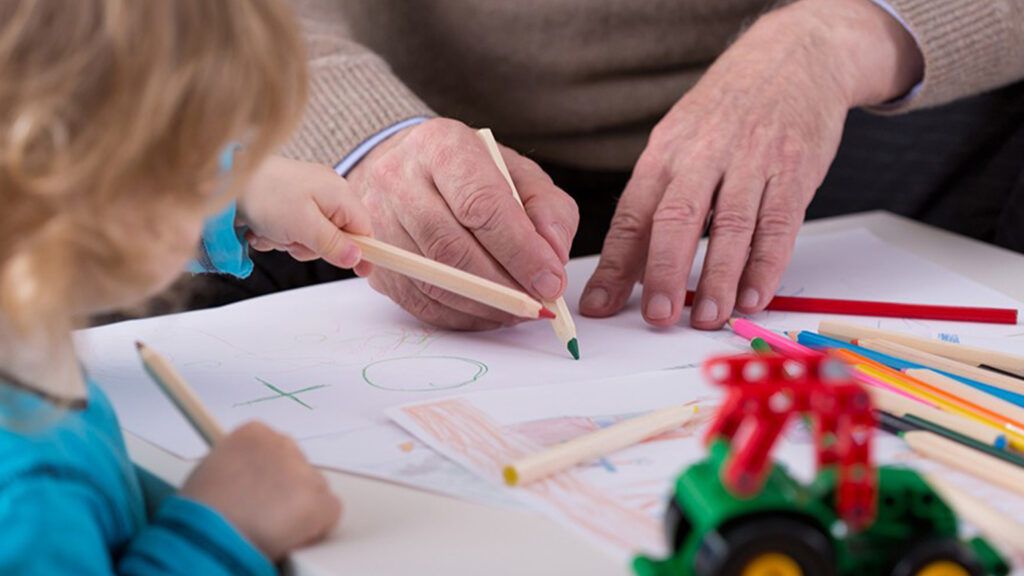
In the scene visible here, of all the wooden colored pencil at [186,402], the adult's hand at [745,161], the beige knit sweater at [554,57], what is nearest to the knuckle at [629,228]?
the adult's hand at [745,161]

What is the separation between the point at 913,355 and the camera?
729mm

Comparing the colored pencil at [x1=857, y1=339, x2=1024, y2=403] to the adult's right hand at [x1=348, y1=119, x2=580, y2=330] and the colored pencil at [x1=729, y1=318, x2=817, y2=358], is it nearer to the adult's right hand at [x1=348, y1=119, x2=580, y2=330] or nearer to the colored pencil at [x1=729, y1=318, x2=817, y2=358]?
the colored pencil at [x1=729, y1=318, x2=817, y2=358]

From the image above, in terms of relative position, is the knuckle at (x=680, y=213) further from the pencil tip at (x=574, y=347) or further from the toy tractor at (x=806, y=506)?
the toy tractor at (x=806, y=506)

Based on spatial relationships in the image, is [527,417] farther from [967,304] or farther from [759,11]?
[759,11]

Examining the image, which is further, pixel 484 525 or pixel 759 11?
pixel 759 11

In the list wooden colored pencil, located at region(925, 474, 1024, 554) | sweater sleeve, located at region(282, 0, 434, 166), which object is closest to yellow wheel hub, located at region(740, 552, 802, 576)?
wooden colored pencil, located at region(925, 474, 1024, 554)

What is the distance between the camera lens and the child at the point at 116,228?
45 centimetres

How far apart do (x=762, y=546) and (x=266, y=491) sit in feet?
0.74

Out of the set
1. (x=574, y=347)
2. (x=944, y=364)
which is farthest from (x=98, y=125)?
(x=944, y=364)

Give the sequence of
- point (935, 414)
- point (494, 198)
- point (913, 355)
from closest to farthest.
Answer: point (935, 414), point (913, 355), point (494, 198)

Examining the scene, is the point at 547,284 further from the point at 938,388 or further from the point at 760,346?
the point at 938,388

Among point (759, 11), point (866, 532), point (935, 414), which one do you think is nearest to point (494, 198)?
point (935, 414)

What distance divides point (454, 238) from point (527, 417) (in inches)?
8.1

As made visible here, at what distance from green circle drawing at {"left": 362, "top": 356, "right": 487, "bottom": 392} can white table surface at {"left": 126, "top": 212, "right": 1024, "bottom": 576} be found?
0.14 metres
